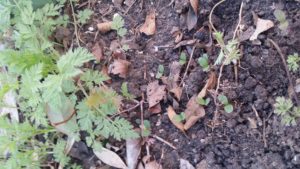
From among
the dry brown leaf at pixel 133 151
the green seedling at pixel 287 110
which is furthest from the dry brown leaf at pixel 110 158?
the green seedling at pixel 287 110

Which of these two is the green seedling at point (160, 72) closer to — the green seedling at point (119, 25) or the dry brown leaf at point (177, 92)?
the dry brown leaf at point (177, 92)

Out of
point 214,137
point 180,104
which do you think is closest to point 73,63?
point 180,104

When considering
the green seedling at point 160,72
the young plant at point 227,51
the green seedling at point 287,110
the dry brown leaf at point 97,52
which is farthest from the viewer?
the dry brown leaf at point 97,52

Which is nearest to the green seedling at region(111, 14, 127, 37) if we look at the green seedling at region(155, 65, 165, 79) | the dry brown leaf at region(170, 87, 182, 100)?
the green seedling at region(155, 65, 165, 79)

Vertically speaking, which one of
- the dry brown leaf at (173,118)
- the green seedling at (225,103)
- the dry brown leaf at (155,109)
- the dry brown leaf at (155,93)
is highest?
the dry brown leaf at (155,93)

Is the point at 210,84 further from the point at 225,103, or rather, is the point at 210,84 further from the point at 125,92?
the point at 125,92

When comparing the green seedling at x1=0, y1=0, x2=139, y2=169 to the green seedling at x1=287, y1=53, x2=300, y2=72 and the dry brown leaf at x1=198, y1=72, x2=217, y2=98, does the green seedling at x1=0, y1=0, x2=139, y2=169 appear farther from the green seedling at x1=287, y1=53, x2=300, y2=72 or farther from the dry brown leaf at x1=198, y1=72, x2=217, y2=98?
the green seedling at x1=287, y1=53, x2=300, y2=72
